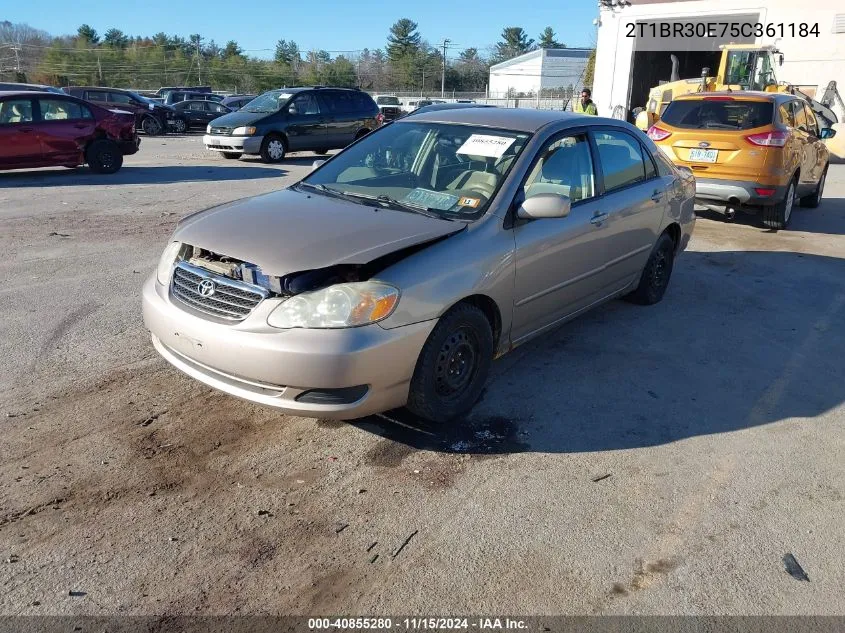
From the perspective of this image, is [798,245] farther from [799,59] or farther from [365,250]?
[799,59]

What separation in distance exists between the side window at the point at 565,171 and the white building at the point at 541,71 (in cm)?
6523

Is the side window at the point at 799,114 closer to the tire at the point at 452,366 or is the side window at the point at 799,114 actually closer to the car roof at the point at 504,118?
the car roof at the point at 504,118

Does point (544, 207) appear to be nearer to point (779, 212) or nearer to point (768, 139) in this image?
point (768, 139)

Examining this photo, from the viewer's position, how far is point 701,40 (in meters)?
31.5

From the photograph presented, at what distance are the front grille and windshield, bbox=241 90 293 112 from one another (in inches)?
532

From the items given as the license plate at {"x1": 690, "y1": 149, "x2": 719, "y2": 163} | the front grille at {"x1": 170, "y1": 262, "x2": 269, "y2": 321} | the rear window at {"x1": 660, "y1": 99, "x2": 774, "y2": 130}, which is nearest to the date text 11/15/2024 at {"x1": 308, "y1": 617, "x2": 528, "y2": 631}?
the front grille at {"x1": 170, "y1": 262, "x2": 269, "y2": 321}

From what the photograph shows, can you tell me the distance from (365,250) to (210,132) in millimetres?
14334

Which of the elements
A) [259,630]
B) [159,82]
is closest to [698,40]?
[259,630]

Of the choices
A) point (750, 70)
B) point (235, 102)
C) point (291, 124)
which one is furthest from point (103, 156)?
point (750, 70)

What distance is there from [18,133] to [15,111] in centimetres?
39

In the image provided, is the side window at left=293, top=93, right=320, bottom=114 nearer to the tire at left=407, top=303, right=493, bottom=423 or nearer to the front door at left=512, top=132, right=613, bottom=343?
the front door at left=512, top=132, right=613, bottom=343

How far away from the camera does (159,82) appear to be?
175ft

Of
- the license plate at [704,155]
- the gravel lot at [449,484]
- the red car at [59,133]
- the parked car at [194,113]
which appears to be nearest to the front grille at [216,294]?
the gravel lot at [449,484]

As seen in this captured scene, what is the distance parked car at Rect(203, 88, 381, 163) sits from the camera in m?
15.9
